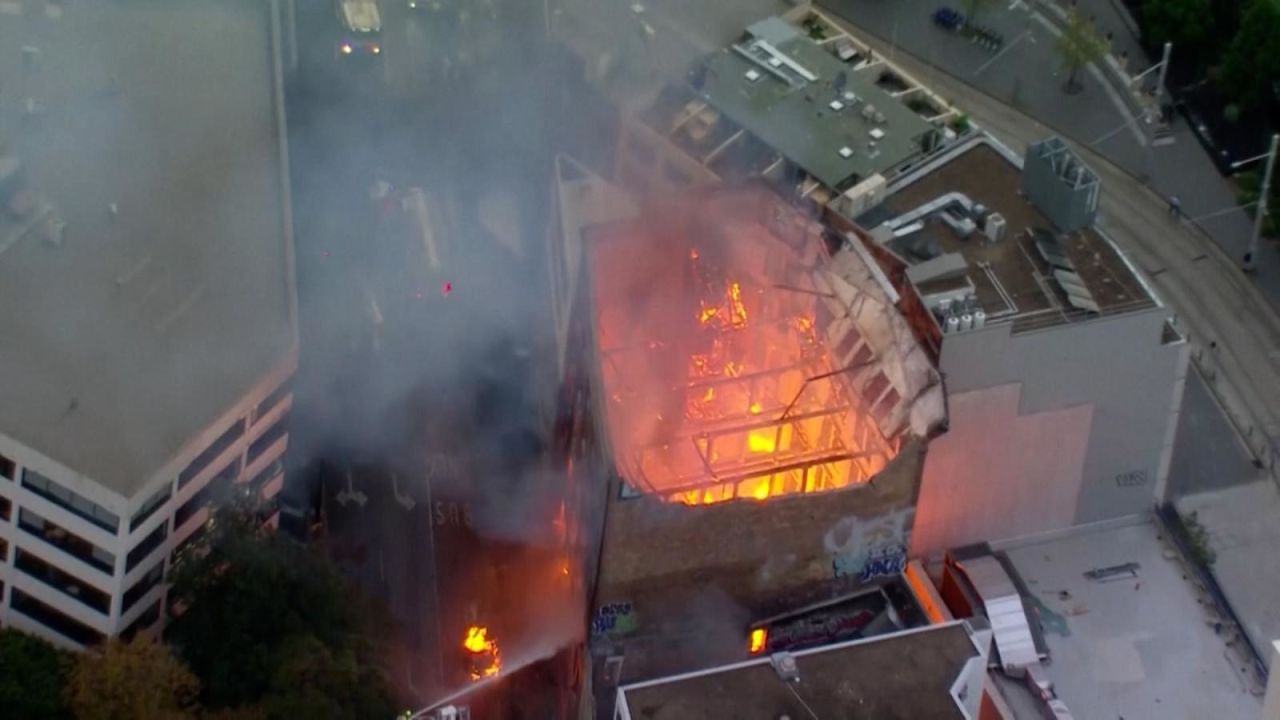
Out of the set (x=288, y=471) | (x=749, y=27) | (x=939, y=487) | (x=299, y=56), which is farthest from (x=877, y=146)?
(x=299, y=56)

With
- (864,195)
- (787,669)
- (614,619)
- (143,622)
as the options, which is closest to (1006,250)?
(864,195)

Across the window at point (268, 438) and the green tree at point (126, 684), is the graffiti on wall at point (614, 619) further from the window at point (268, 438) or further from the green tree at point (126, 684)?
the window at point (268, 438)

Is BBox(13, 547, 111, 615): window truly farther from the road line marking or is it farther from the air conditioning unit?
the road line marking

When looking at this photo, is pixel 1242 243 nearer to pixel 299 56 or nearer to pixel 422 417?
pixel 422 417

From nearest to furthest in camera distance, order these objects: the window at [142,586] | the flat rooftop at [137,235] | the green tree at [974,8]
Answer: the window at [142,586]
the flat rooftop at [137,235]
the green tree at [974,8]

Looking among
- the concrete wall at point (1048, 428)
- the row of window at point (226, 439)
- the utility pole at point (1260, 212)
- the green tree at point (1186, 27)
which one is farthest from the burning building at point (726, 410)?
the green tree at point (1186, 27)

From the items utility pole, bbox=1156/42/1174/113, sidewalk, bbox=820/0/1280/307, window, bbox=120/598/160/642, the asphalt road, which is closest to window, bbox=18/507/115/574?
window, bbox=120/598/160/642
